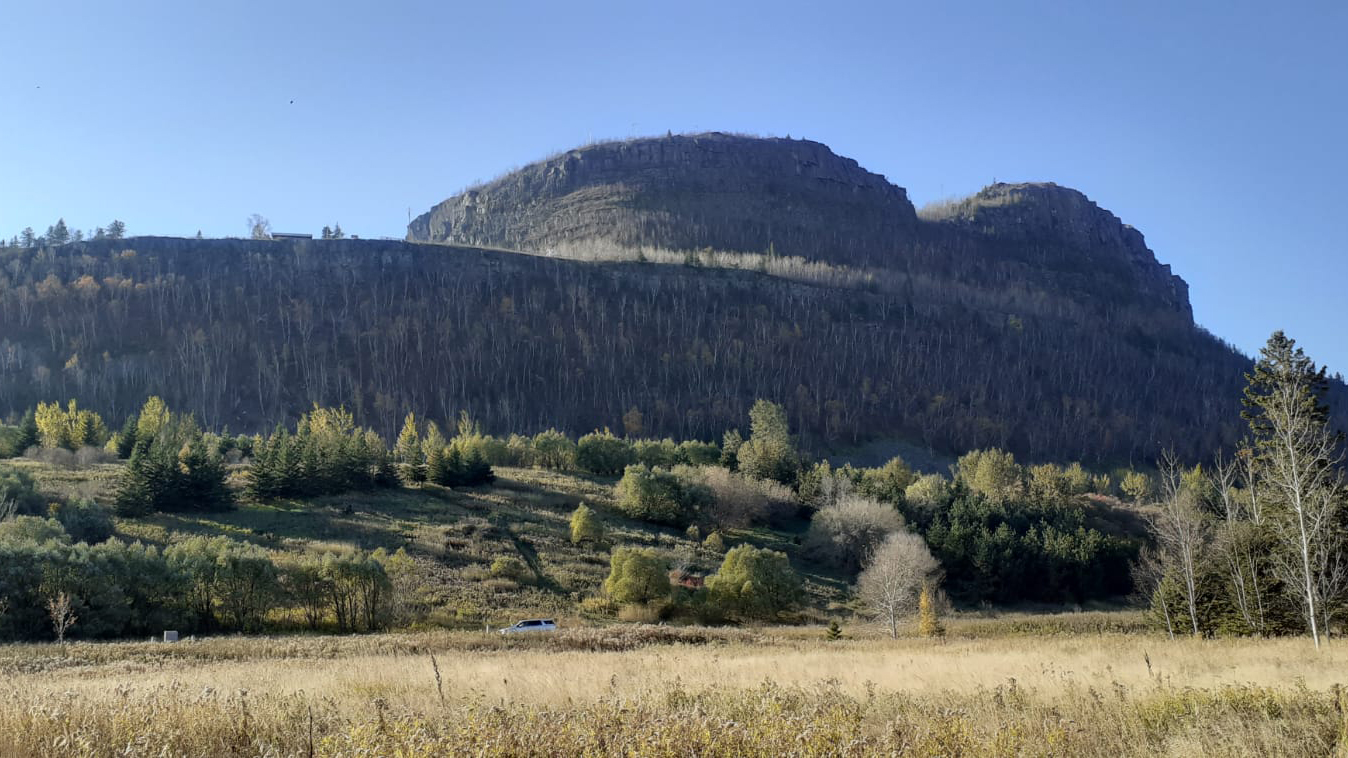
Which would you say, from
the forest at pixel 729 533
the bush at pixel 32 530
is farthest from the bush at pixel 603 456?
the bush at pixel 32 530

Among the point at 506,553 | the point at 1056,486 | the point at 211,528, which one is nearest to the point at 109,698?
the point at 506,553

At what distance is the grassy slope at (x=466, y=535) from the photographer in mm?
45906

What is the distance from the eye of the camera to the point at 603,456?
284 feet

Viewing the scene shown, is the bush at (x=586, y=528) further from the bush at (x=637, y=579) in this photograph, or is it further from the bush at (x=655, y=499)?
the bush at (x=637, y=579)

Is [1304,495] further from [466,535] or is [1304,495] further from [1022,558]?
[466,535]

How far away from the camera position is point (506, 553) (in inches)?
2108

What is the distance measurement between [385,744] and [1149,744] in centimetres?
616

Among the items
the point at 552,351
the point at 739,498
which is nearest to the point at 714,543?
the point at 739,498

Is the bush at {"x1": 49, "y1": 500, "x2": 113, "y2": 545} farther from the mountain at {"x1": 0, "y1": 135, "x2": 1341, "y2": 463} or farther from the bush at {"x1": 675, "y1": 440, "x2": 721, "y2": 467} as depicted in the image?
the mountain at {"x1": 0, "y1": 135, "x2": 1341, "y2": 463}

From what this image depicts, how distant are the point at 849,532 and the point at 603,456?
30.1 metres

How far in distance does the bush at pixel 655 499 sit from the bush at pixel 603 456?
54.0ft

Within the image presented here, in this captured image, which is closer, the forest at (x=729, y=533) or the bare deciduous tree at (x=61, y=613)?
the bare deciduous tree at (x=61, y=613)

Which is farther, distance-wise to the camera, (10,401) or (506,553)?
(10,401)

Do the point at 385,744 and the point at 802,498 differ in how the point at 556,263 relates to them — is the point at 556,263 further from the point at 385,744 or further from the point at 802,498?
the point at 385,744
